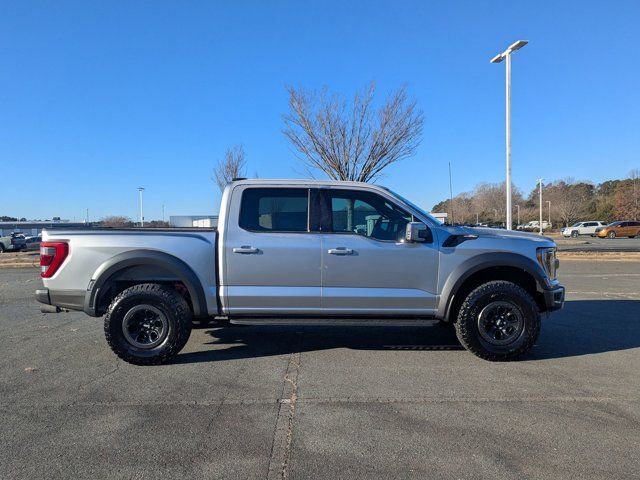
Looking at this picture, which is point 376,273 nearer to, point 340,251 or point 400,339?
point 340,251

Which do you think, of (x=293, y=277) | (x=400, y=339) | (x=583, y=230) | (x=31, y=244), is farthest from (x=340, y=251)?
(x=583, y=230)

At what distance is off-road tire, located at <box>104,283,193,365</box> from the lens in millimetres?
4926

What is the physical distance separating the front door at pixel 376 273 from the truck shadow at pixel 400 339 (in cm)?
82

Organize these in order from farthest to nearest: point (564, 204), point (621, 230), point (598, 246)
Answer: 1. point (564, 204)
2. point (621, 230)
3. point (598, 246)

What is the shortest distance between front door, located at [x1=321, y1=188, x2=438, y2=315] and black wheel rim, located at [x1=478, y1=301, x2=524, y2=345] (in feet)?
1.89

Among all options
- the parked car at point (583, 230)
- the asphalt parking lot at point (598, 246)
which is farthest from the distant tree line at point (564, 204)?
the asphalt parking lot at point (598, 246)

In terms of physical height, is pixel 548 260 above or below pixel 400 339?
above

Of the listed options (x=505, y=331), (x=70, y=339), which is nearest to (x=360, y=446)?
(x=505, y=331)

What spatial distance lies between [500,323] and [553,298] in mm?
658

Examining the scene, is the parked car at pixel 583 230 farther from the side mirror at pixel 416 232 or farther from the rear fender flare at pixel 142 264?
the rear fender flare at pixel 142 264

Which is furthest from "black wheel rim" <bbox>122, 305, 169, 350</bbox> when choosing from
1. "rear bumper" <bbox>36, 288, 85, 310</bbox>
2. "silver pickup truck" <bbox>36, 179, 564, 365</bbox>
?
"rear bumper" <bbox>36, 288, 85, 310</bbox>

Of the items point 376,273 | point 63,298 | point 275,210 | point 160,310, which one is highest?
point 275,210

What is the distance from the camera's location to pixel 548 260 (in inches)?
207

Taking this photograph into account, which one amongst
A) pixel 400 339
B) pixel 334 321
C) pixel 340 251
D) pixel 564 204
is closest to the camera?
pixel 340 251
